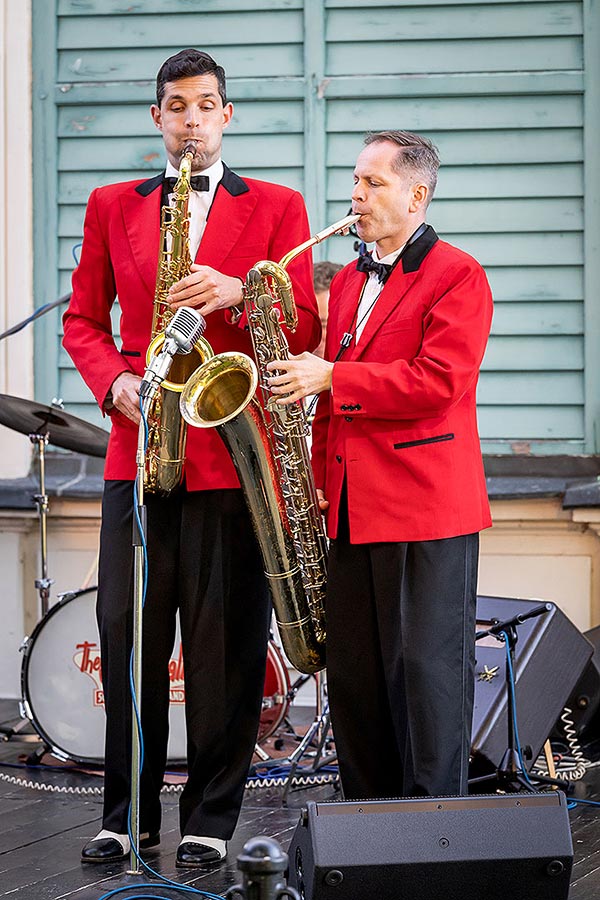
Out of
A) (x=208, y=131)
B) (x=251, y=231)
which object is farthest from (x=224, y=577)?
(x=208, y=131)

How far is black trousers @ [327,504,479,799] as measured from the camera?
2537 mm

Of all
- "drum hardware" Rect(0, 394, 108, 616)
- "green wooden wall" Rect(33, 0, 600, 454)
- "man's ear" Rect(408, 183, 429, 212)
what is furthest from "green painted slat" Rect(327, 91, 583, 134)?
"man's ear" Rect(408, 183, 429, 212)

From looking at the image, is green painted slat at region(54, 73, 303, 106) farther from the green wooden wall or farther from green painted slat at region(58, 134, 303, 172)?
green painted slat at region(58, 134, 303, 172)

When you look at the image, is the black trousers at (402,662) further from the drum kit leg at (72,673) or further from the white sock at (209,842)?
the drum kit leg at (72,673)

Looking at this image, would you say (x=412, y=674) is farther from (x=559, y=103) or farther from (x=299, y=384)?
(x=559, y=103)

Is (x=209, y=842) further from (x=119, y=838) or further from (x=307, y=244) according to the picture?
(x=307, y=244)

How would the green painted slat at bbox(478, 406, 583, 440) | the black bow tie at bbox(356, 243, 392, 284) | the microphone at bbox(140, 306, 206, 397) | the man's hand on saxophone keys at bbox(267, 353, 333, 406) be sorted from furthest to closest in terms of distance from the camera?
the green painted slat at bbox(478, 406, 583, 440) → the black bow tie at bbox(356, 243, 392, 284) → the man's hand on saxophone keys at bbox(267, 353, 333, 406) → the microphone at bbox(140, 306, 206, 397)

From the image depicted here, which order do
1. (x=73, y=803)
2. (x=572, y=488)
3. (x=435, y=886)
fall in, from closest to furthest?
(x=435, y=886), (x=73, y=803), (x=572, y=488)

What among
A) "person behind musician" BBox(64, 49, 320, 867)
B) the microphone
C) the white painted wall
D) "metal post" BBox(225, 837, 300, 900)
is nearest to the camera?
"metal post" BBox(225, 837, 300, 900)

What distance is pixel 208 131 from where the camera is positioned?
2.79 m

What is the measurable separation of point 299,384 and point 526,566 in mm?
2322

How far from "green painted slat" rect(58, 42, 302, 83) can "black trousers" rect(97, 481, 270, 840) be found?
2386mm

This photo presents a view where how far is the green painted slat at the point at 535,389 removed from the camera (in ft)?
15.2

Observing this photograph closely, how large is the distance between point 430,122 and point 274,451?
2277 millimetres
